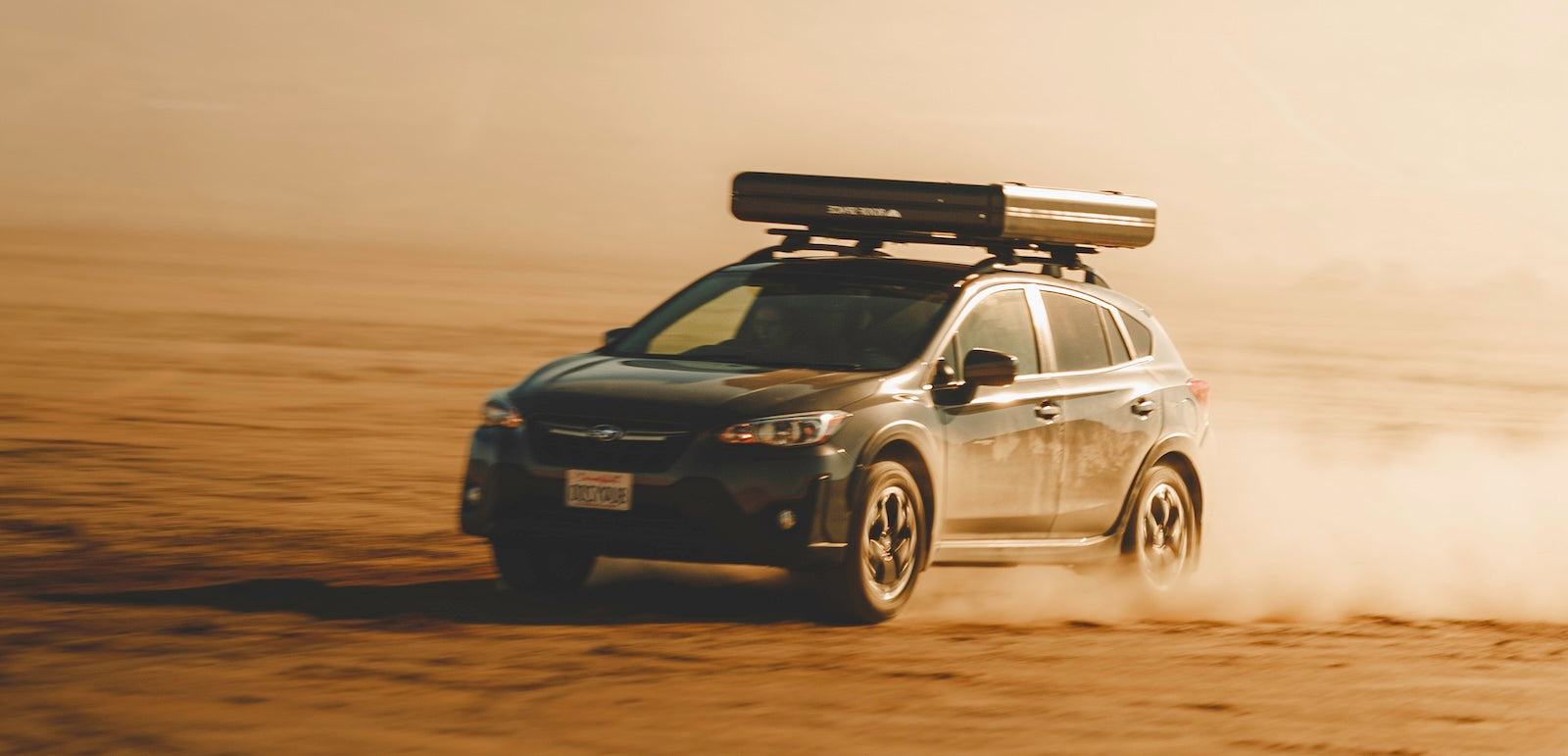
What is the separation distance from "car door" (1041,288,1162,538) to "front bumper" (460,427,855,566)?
73.6 inches

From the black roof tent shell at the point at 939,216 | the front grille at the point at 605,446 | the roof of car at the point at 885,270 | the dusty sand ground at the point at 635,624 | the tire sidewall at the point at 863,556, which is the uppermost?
the black roof tent shell at the point at 939,216

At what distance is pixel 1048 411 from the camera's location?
10.2m

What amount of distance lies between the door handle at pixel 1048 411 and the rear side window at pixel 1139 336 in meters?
1.14

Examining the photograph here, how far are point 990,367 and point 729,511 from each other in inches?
56.5

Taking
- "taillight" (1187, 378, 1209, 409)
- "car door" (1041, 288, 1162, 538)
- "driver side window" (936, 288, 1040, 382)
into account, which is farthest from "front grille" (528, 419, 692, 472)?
"taillight" (1187, 378, 1209, 409)

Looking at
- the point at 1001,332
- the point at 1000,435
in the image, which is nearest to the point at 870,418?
the point at 1000,435

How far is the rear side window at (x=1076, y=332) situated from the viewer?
10.6 m

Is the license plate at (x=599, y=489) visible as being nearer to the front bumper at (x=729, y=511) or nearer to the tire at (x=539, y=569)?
the front bumper at (x=729, y=511)

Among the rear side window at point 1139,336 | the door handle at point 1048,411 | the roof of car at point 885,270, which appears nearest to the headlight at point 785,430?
the roof of car at point 885,270

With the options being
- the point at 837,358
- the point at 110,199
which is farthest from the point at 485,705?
the point at 110,199

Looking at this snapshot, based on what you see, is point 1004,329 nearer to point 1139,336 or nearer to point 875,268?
point 875,268

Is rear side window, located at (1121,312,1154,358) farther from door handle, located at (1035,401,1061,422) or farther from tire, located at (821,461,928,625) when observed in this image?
tire, located at (821,461,928,625)

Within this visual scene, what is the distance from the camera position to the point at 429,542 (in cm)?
1182

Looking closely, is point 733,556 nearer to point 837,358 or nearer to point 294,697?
point 837,358
